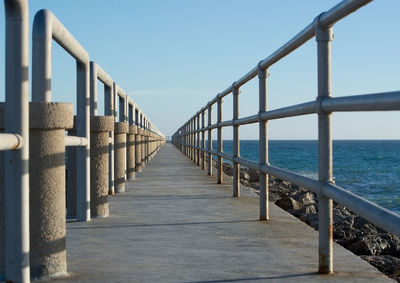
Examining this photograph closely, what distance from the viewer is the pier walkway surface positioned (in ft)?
9.62

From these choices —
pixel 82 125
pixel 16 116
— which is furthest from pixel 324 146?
pixel 82 125

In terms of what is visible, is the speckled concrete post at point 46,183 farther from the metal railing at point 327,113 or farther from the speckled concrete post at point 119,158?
the speckled concrete post at point 119,158

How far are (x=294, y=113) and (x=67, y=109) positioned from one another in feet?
4.94

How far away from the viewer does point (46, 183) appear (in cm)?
281

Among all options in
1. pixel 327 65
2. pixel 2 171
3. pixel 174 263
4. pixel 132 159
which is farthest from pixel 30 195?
pixel 132 159

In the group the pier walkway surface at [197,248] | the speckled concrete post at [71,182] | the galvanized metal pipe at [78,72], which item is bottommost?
the pier walkway surface at [197,248]

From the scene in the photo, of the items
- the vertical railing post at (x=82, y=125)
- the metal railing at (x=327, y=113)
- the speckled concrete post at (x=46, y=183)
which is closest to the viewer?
the metal railing at (x=327, y=113)

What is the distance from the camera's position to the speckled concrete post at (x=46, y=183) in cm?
277

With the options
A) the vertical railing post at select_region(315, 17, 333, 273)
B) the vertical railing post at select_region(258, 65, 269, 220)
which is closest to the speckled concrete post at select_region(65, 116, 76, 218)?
the vertical railing post at select_region(258, 65, 269, 220)

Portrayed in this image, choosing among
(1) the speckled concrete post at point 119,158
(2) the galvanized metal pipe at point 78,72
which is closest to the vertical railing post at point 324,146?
(2) the galvanized metal pipe at point 78,72

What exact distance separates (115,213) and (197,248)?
69.8 inches

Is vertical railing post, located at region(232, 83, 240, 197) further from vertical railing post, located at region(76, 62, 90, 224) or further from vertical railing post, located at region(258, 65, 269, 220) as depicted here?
vertical railing post, located at region(76, 62, 90, 224)

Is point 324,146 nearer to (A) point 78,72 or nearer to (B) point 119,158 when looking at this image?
(A) point 78,72

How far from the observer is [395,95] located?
2.10 metres
